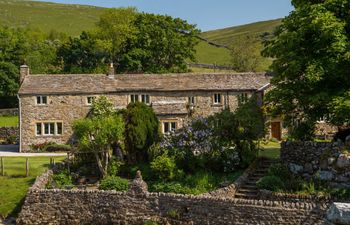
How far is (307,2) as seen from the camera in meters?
27.3

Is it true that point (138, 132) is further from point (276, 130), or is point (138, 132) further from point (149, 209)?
point (276, 130)

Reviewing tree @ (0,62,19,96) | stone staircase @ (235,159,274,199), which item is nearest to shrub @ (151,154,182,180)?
stone staircase @ (235,159,274,199)

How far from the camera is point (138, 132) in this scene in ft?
110

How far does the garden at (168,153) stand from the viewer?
2862 centimetres

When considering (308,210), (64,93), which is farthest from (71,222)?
(64,93)

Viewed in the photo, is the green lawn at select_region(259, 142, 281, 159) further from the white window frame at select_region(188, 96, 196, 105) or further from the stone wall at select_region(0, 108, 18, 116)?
the stone wall at select_region(0, 108, 18, 116)

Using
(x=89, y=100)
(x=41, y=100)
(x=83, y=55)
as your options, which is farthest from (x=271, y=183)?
(x=83, y=55)

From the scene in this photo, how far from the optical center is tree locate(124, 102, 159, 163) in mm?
33562

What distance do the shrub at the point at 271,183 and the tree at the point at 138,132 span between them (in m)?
10.7

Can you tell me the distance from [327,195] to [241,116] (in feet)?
26.8

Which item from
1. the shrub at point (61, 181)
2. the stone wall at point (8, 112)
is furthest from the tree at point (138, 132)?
the stone wall at point (8, 112)

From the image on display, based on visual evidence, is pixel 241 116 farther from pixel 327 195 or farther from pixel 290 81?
pixel 327 195

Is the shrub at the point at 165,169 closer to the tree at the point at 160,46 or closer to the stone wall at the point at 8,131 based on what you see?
the stone wall at the point at 8,131

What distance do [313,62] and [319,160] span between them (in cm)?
519
